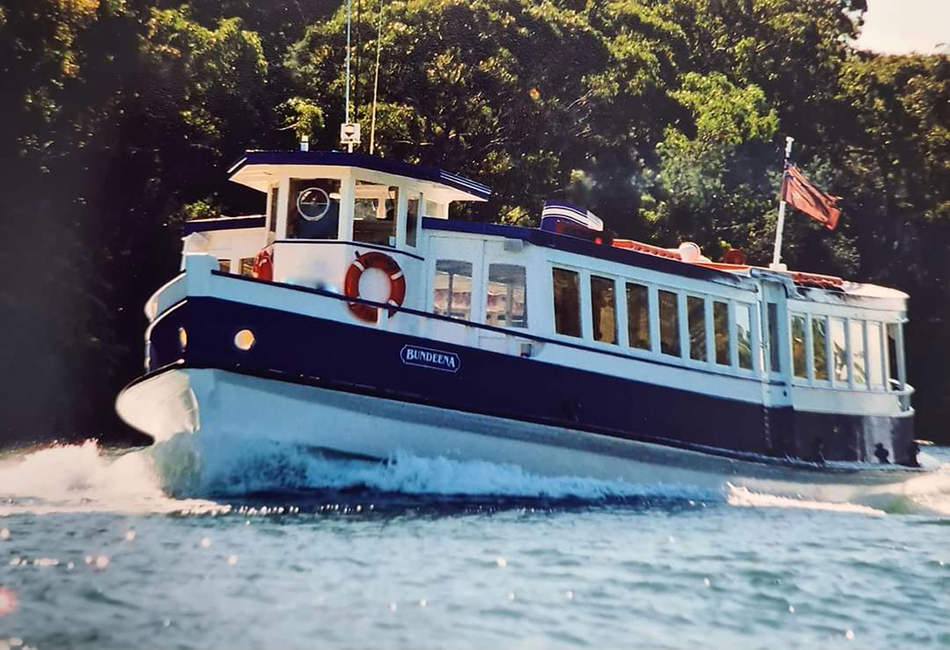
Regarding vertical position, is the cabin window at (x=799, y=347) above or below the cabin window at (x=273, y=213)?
below

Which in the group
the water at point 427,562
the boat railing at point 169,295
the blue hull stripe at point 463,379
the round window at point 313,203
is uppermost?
the round window at point 313,203

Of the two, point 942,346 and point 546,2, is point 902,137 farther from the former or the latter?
point 546,2

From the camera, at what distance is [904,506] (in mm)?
17578

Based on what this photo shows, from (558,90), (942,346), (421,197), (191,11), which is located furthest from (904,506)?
(942,346)

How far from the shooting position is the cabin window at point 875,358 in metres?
17.9

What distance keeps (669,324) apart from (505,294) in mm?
2098

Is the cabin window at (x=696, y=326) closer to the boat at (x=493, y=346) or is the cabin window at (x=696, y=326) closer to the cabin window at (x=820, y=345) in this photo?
the boat at (x=493, y=346)

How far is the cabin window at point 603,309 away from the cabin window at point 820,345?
3177 mm

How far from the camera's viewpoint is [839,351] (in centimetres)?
1748

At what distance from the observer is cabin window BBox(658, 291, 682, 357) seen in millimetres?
15703

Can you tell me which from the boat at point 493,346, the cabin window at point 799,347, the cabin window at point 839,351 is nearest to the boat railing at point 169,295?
the boat at point 493,346

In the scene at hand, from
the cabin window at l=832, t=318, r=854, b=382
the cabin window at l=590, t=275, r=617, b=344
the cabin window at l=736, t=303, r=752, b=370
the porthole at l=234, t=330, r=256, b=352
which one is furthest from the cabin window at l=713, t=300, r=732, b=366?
the porthole at l=234, t=330, r=256, b=352

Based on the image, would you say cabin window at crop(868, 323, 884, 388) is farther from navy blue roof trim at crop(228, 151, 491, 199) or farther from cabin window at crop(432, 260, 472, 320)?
navy blue roof trim at crop(228, 151, 491, 199)

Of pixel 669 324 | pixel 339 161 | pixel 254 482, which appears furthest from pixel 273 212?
pixel 669 324
